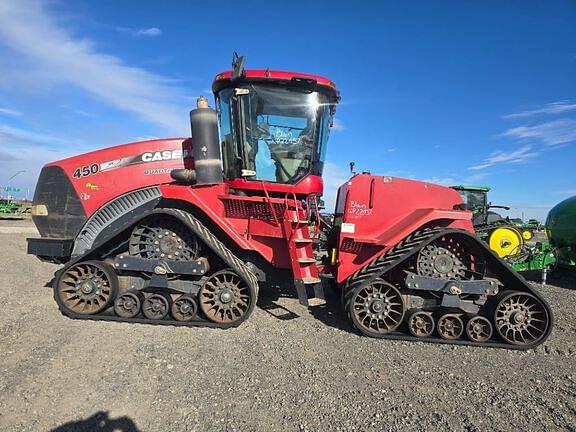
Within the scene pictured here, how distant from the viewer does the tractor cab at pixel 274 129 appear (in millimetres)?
5203

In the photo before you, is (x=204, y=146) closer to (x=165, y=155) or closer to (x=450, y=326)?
(x=165, y=155)

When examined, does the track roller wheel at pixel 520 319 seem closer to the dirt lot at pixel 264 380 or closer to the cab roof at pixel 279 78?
the dirt lot at pixel 264 380

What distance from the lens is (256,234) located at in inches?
205

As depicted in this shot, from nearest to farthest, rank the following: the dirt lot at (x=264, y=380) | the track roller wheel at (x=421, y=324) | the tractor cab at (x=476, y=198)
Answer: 1. the dirt lot at (x=264, y=380)
2. the track roller wheel at (x=421, y=324)
3. the tractor cab at (x=476, y=198)

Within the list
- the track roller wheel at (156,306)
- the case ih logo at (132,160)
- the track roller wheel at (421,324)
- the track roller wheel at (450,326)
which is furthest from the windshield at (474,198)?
the track roller wheel at (156,306)

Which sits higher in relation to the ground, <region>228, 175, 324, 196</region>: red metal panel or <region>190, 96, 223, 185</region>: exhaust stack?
<region>190, 96, 223, 185</region>: exhaust stack

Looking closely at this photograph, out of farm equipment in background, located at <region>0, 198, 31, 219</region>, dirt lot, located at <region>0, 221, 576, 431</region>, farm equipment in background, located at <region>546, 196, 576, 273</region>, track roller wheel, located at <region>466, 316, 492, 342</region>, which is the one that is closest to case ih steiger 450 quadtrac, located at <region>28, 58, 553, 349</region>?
track roller wheel, located at <region>466, 316, 492, 342</region>

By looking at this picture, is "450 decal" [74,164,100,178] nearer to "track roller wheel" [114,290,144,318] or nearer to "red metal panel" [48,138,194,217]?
"red metal panel" [48,138,194,217]

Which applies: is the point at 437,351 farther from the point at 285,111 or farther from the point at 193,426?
the point at 285,111

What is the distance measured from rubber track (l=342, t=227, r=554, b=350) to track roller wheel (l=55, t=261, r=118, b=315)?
310cm

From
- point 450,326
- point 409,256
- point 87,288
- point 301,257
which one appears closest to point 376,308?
point 409,256

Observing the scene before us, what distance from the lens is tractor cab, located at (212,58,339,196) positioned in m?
5.20

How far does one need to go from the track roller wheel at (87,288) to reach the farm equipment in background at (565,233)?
9.86m

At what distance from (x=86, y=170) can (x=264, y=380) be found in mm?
3966
